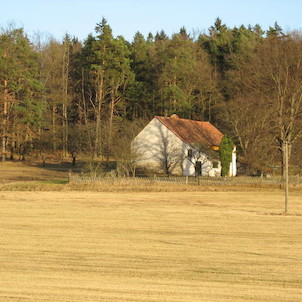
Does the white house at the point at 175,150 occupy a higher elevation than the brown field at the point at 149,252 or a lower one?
higher

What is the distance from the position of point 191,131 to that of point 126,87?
23558mm

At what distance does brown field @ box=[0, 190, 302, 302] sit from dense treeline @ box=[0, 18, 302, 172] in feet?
86.1

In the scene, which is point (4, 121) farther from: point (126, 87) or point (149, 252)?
point (149, 252)

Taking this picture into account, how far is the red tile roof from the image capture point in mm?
58125

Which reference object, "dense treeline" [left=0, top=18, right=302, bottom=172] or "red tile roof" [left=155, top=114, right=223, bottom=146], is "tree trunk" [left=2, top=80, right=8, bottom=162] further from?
"red tile roof" [left=155, top=114, right=223, bottom=146]

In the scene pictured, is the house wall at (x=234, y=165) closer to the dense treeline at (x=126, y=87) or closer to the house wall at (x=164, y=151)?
the dense treeline at (x=126, y=87)

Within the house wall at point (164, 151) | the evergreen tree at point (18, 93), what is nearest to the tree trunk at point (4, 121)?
the evergreen tree at point (18, 93)

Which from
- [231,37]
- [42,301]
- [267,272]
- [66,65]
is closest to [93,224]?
[267,272]

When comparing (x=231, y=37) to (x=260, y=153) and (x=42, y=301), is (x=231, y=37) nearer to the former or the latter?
(x=260, y=153)

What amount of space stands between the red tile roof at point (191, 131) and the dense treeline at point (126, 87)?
7.02ft

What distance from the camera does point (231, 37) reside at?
92.2m

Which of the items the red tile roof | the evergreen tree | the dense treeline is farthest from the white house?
the evergreen tree

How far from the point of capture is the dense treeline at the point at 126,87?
2271 inches

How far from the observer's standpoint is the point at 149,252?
60.1 ft
